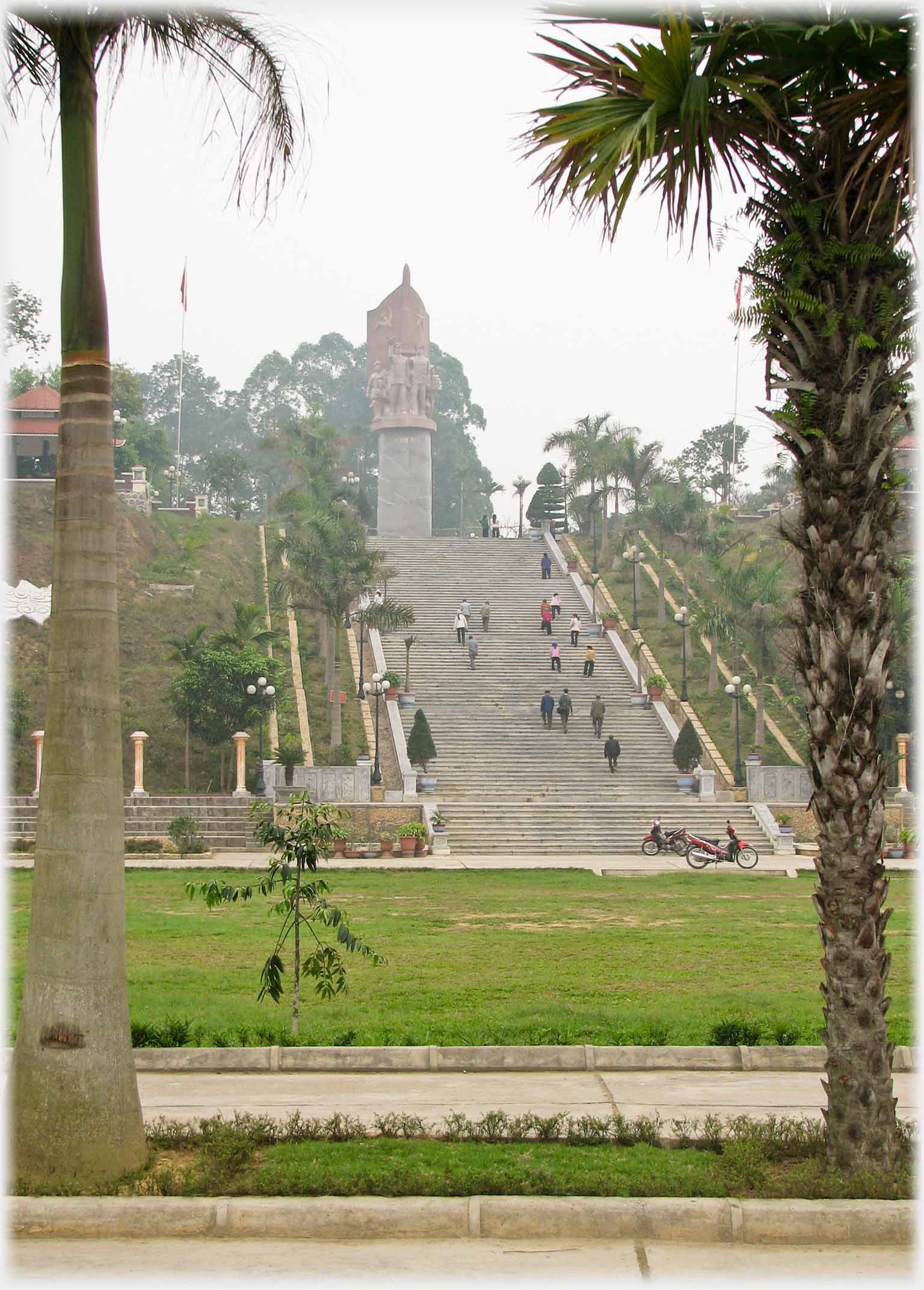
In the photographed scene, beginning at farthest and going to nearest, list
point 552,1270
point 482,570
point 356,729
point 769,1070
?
point 482,570 → point 356,729 → point 769,1070 → point 552,1270

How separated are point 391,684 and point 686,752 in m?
8.23

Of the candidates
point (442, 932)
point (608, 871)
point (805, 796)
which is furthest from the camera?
point (805, 796)

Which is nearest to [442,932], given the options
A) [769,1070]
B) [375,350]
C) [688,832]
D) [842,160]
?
[769,1070]

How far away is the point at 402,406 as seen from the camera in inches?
2254

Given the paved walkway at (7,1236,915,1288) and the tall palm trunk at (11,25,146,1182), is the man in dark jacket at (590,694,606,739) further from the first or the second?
the paved walkway at (7,1236,915,1288)

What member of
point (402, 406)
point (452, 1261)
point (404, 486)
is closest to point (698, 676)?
point (404, 486)

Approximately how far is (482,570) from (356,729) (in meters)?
14.9

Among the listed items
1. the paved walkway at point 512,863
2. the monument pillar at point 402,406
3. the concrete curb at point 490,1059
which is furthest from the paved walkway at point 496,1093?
the monument pillar at point 402,406

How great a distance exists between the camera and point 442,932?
53.4ft

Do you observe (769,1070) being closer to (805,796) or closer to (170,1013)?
(170,1013)

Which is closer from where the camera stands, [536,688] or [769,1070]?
[769,1070]

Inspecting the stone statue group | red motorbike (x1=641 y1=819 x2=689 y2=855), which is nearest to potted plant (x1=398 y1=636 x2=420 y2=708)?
red motorbike (x1=641 y1=819 x2=689 y2=855)

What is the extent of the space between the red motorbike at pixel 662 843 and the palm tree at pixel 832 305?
21951mm

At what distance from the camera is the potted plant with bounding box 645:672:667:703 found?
3847 centimetres
